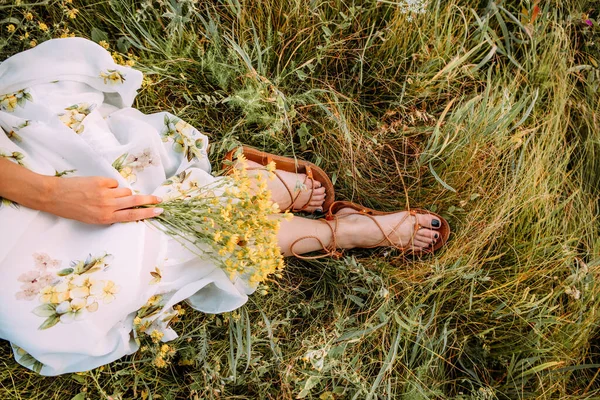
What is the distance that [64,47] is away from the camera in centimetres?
170

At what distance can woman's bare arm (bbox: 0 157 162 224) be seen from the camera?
1.39 meters

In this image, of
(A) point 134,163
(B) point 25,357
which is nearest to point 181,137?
(A) point 134,163

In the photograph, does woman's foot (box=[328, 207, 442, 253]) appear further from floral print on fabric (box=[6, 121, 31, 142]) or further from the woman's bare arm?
floral print on fabric (box=[6, 121, 31, 142])

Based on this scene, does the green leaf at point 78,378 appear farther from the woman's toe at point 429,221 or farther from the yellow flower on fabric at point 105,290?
the woman's toe at point 429,221

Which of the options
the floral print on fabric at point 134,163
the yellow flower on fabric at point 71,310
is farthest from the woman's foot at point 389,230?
the yellow flower on fabric at point 71,310

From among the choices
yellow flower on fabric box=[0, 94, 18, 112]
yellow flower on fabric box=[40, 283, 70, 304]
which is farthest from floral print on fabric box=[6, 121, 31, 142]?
yellow flower on fabric box=[40, 283, 70, 304]

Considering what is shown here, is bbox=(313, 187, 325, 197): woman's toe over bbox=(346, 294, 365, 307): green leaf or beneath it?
over

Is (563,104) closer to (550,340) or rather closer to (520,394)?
(550,340)

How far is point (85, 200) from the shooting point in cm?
143

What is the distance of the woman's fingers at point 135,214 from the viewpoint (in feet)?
4.82

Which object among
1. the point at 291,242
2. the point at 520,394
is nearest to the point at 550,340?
the point at 520,394

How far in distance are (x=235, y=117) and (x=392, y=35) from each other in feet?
2.82

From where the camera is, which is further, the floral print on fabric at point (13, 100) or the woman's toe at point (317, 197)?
the woman's toe at point (317, 197)

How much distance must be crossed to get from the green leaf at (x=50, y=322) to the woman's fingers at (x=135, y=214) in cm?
36
